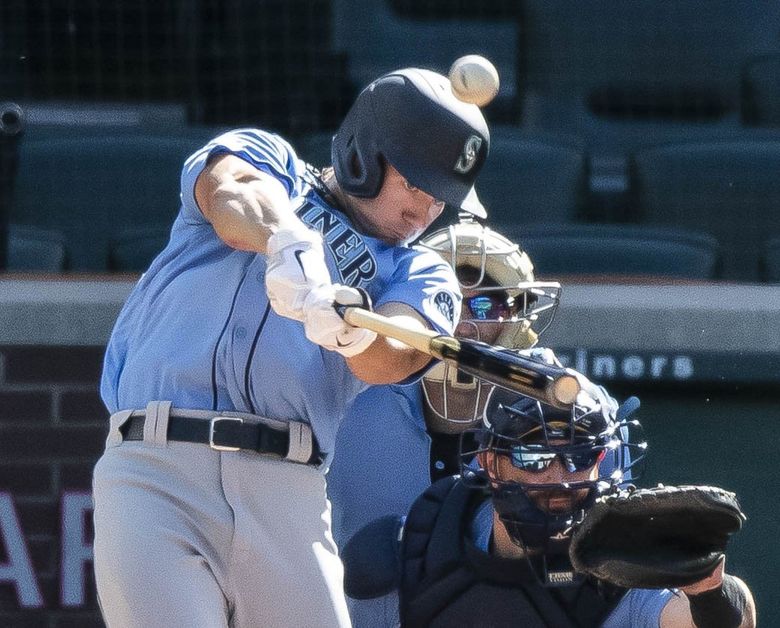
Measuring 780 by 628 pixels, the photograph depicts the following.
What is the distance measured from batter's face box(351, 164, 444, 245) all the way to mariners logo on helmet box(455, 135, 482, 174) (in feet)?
0.22

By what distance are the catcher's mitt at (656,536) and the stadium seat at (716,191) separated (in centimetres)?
242

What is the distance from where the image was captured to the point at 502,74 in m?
5.78

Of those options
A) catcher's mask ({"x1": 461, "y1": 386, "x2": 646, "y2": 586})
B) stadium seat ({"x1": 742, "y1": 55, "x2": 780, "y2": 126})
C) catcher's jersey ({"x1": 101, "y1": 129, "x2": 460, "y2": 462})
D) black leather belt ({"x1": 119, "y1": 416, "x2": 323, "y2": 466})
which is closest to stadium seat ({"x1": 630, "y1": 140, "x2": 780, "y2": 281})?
stadium seat ({"x1": 742, "y1": 55, "x2": 780, "y2": 126})

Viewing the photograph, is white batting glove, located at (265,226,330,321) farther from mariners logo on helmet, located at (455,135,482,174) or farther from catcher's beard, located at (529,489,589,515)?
catcher's beard, located at (529,489,589,515)

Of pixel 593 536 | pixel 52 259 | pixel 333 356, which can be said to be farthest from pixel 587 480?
pixel 52 259

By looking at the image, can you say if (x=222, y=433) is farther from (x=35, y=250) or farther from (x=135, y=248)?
(x=35, y=250)

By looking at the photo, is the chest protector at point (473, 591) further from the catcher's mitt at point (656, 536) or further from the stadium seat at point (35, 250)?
the stadium seat at point (35, 250)

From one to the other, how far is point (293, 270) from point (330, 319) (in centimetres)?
9

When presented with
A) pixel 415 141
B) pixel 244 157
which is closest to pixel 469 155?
pixel 415 141

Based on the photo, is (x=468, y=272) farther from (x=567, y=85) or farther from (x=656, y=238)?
(x=567, y=85)

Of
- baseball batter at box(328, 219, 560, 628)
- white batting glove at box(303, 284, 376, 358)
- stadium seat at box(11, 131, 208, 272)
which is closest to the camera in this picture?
white batting glove at box(303, 284, 376, 358)

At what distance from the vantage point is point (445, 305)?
8.61ft

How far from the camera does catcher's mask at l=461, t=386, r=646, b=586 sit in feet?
9.57

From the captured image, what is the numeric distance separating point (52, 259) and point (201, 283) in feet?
Answer: 7.63
